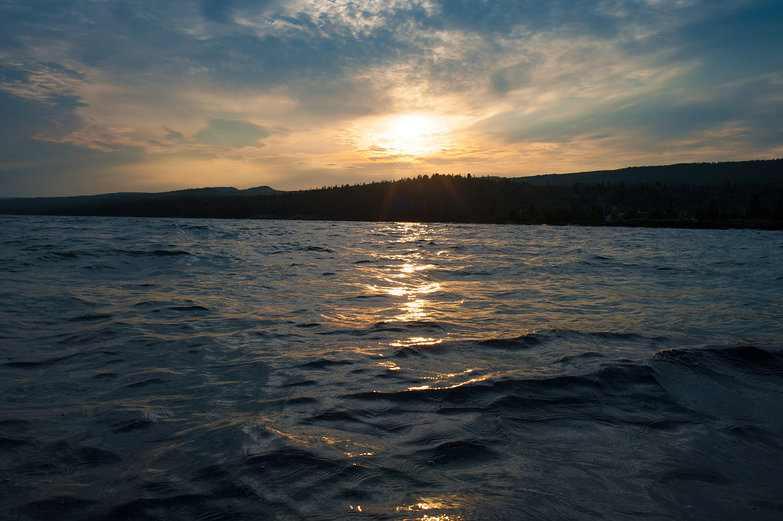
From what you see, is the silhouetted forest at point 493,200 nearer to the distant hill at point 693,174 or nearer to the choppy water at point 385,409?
the distant hill at point 693,174

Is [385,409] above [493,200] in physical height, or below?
below

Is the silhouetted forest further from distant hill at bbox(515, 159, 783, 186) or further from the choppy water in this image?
the choppy water

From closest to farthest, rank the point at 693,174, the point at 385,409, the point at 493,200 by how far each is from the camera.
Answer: the point at 385,409, the point at 493,200, the point at 693,174

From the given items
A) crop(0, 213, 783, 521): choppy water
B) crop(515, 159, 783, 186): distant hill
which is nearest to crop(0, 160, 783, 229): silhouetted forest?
crop(515, 159, 783, 186): distant hill

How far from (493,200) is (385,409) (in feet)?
460

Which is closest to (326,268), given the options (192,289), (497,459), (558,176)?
(192,289)

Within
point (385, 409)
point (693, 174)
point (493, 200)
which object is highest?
point (693, 174)

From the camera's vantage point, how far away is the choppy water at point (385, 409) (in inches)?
120

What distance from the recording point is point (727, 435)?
411cm

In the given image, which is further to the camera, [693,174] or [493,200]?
[693,174]

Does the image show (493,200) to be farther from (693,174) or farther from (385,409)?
(385,409)

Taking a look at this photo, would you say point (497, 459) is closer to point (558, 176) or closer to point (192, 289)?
point (192, 289)

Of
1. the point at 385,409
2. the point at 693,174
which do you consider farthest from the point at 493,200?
the point at 385,409

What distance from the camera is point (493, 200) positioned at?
139625 millimetres
